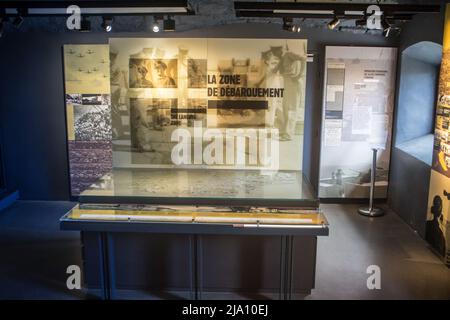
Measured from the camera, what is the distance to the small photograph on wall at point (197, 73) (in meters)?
7.41

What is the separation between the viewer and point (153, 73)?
7.49 m

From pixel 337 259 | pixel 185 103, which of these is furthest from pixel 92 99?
pixel 337 259

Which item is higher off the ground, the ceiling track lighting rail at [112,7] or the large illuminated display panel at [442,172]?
the ceiling track lighting rail at [112,7]

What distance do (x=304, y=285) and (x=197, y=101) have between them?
3.85 meters

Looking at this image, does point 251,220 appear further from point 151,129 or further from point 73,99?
point 73,99

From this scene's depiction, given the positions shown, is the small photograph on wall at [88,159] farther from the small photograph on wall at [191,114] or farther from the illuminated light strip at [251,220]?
the illuminated light strip at [251,220]

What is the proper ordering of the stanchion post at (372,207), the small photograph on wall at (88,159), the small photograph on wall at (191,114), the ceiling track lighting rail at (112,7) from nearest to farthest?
the ceiling track lighting rail at (112,7), the stanchion post at (372,207), the small photograph on wall at (191,114), the small photograph on wall at (88,159)

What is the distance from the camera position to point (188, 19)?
24.3ft

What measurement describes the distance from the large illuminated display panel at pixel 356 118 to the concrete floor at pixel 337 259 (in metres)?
0.73

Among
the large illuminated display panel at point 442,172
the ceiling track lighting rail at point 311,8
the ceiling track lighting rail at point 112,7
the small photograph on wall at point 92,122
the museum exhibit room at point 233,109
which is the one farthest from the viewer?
the small photograph on wall at point 92,122

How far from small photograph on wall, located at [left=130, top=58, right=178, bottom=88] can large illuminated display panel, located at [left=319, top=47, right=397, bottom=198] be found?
2.48 m

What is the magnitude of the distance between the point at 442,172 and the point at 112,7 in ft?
14.0

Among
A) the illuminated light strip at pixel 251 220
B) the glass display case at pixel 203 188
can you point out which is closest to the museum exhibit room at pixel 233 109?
the glass display case at pixel 203 188
